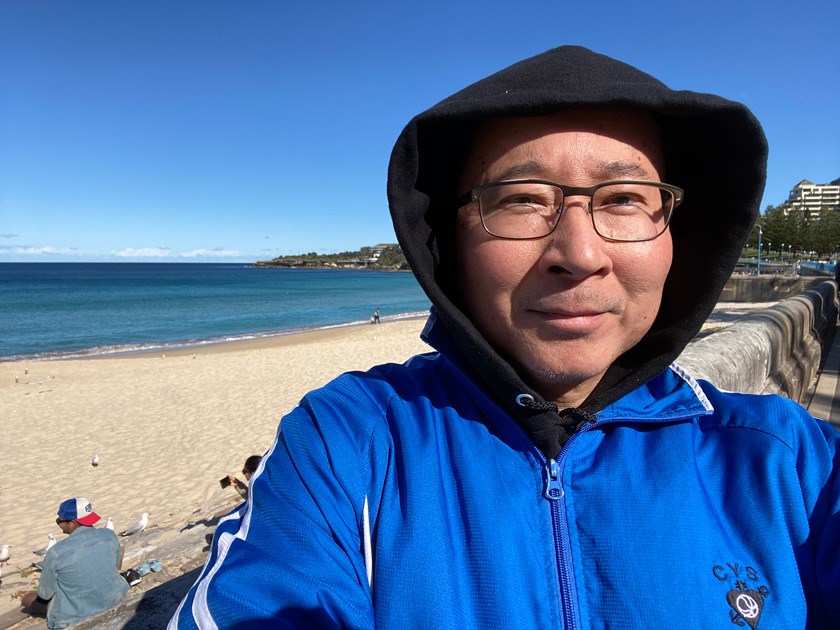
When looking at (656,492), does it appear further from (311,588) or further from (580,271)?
(311,588)

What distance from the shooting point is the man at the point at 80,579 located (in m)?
4.81

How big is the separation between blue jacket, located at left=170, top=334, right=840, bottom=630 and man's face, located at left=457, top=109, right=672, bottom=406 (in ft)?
0.64

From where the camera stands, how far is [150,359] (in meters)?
23.3

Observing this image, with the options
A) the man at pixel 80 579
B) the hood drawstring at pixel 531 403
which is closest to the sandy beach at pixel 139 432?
the man at pixel 80 579

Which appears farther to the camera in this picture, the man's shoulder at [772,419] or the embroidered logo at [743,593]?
the man's shoulder at [772,419]

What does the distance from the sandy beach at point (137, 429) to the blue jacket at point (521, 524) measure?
20.5ft

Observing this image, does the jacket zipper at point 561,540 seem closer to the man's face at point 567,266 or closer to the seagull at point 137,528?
the man's face at point 567,266

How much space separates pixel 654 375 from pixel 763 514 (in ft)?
1.42

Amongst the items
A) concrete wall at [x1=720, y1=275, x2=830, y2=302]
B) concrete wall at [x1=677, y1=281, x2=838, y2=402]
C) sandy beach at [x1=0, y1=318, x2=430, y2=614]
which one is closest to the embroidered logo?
concrete wall at [x1=677, y1=281, x2=838, y2=402]

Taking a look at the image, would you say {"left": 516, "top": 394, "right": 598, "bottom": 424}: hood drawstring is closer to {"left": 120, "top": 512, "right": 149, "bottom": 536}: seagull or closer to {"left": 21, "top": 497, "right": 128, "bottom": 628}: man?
{"left": 21, "top": 497, "right": 128, "bottom": 628}: man

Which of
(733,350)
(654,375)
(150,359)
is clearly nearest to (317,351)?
(150,359)

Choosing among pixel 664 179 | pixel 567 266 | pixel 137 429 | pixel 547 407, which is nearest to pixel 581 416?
pixel 547 407

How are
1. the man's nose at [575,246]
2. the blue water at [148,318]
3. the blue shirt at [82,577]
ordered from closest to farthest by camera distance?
1. the man's nose at [575,246]
2. the blue shirt at [82,577]
3. the blue water at [148,318]

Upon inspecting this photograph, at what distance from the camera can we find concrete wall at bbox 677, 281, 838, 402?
3.06 m
